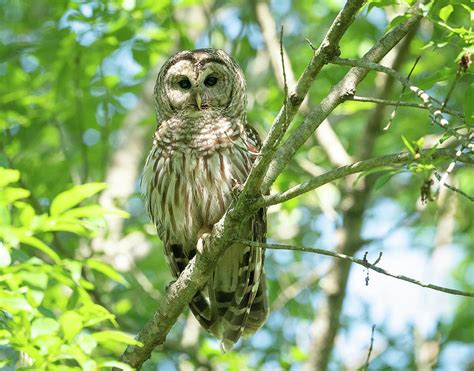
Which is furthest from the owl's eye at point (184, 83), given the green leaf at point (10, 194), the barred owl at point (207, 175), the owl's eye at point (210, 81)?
the green leaf at point (10, 194)

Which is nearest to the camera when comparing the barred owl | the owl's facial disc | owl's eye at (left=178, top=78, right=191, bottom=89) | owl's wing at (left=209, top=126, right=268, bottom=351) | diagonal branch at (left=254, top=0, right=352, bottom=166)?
the barred owl

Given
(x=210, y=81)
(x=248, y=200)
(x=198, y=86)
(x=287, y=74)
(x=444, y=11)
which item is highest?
(x=287, y=74)

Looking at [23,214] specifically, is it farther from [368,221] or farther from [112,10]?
[368,221]

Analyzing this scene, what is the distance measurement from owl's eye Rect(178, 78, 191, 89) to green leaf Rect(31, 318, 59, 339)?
268cm

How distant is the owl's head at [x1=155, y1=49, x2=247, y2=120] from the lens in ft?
Answer: 18.5

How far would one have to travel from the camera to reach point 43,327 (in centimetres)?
344

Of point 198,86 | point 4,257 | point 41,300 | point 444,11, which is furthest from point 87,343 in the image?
point 198,86

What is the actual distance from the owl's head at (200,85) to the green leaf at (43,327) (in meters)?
2.40

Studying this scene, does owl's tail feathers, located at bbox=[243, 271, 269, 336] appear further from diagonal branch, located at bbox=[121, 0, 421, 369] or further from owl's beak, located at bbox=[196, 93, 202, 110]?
diagonal branch, located at bbox=[121, 0, 421, 369]

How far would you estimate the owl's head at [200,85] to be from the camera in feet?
18.5

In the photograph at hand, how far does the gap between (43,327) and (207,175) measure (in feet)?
6.18

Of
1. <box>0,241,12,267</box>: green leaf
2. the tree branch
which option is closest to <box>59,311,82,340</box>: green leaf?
<box>0,241,12,267</box>: green leaf

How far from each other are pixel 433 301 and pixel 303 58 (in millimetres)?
2586

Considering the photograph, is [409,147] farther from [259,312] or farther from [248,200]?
[259,312]
